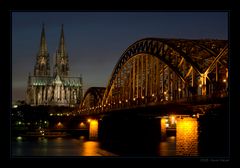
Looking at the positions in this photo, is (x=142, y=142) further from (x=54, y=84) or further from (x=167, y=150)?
(x=54, y=84)

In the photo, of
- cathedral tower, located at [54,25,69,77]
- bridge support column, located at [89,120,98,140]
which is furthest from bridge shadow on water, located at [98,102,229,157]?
cathedral tower, located at [54,25,69,77]

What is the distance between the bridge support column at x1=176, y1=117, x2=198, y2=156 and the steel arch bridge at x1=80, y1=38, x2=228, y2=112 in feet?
4.89

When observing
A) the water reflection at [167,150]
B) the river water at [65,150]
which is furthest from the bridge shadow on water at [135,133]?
the river water at [65,150]

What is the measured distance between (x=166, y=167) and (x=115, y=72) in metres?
48.3

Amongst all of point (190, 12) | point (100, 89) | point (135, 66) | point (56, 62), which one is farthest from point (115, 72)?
point (56, 62)

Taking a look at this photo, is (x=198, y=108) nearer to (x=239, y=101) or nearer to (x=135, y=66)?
(x=239, y=101)

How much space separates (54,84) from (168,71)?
9532 cm

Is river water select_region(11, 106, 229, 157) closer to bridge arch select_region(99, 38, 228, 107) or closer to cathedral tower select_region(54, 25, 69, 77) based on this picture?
bridge arch select_region(99, 38, 228, 107)

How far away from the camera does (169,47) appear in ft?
127

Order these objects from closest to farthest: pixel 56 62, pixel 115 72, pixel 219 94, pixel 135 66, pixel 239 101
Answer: pixel 239 101, pixel 219 94, pixel 135 66, pixel 115 72, pixel 56 62

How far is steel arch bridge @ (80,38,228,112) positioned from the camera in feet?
111

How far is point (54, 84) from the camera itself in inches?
5384

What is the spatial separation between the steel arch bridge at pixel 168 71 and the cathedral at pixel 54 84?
2637 inches

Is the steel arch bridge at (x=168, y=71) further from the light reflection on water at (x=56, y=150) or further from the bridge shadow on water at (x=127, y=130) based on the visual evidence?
the light reflection on water at (x=56, y=150)
